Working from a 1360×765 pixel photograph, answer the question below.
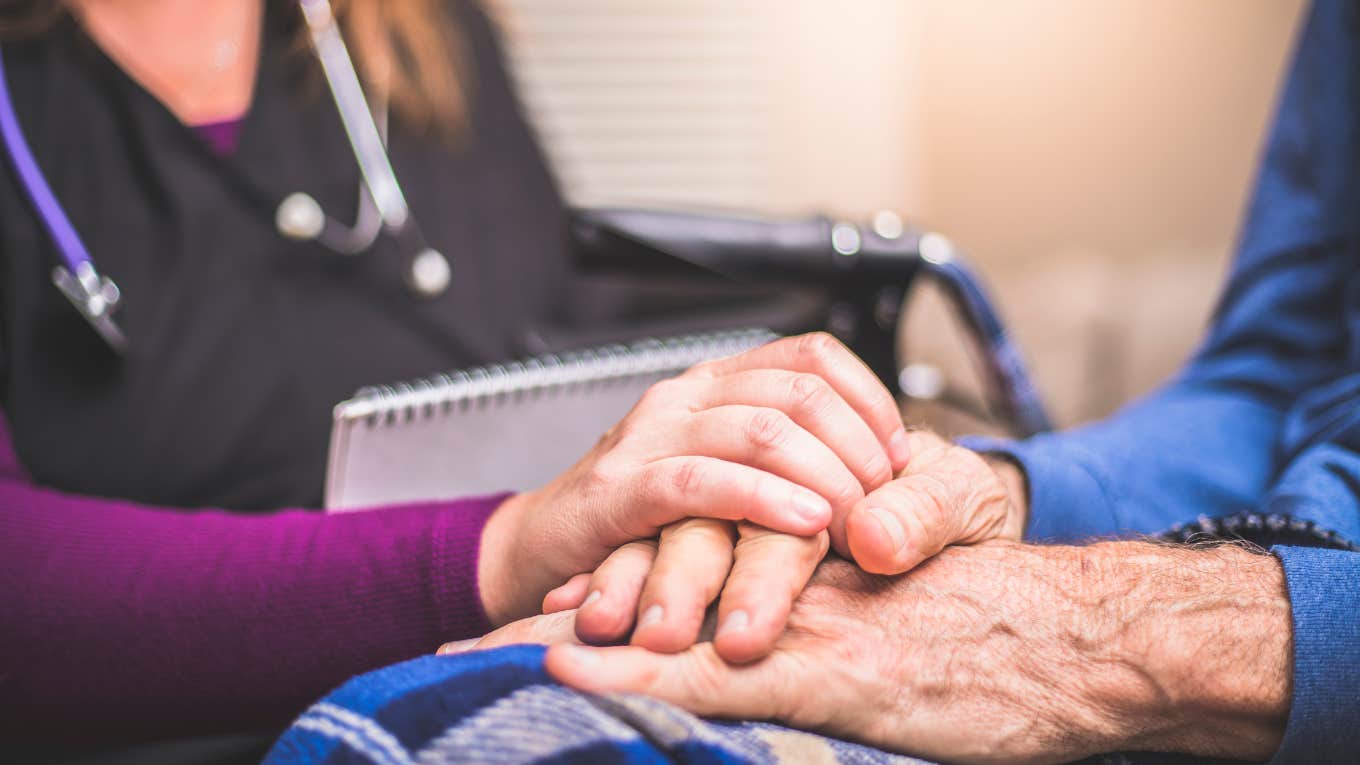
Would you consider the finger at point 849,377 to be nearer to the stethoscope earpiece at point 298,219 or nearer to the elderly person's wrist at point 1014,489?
the elderly person's wrist at point 1014,489

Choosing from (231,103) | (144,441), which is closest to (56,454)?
(144,441)

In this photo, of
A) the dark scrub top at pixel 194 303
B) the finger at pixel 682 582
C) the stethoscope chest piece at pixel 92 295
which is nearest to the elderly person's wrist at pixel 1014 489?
the finger at pixel 682 582

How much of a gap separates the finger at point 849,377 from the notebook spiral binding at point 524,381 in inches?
6.0

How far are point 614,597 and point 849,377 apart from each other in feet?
0.64

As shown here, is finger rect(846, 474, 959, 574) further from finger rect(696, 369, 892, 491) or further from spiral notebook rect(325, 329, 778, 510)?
spiral notebook rect(325, 329, 778, 510)

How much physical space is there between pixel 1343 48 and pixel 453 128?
3.08 feet

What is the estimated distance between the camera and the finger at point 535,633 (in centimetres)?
46

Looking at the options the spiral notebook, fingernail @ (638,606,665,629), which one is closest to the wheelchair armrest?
the spiral notebook

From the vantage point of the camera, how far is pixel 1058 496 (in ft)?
Answer: 2.02

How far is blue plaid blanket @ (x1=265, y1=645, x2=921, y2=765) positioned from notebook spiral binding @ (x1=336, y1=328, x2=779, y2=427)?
0.81 feet

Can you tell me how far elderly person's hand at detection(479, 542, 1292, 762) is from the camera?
0.44 meters

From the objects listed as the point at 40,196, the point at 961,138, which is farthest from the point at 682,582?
the point at 961,138

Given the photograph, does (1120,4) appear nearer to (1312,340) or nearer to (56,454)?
(1312,340)

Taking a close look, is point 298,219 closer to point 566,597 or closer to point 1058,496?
point 566,597
